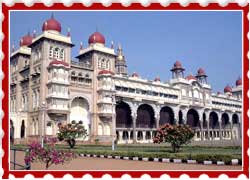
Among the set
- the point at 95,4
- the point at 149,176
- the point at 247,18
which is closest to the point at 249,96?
the point at 247,18

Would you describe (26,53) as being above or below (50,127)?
above

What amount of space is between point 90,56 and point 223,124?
46.1 meters

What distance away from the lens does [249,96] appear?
45.4ft

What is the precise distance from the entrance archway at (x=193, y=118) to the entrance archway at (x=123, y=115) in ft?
66.5

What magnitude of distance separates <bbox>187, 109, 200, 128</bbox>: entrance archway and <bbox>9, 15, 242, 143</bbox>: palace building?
2.89 m

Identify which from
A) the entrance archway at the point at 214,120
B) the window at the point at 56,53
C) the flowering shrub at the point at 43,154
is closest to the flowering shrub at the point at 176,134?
the flowering shrub at the point at 43,154

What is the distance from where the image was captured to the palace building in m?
46.4

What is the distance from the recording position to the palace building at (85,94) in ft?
152

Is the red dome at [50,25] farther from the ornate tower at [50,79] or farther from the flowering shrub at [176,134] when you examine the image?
the flowering shrub at [176,134]

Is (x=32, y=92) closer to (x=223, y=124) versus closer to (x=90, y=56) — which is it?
(x=90, y=56)

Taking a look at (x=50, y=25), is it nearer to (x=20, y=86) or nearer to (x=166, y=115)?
(x=20, y=86)

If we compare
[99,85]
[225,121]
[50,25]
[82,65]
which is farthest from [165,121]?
[50,25]

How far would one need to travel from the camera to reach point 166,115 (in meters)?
68.1

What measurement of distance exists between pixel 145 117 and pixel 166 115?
691 centimetres
